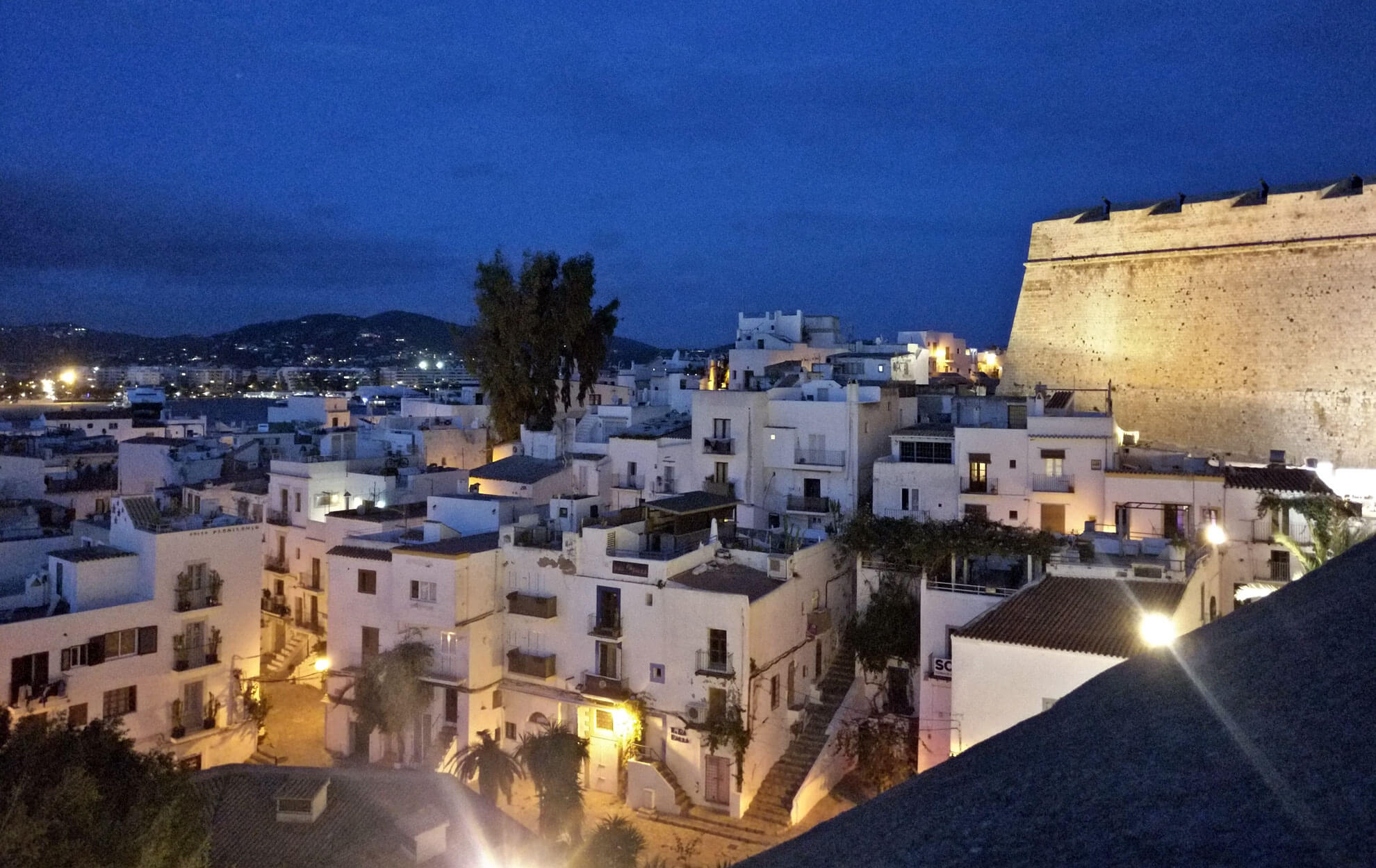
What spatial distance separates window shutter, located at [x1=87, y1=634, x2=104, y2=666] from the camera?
17.0 metres

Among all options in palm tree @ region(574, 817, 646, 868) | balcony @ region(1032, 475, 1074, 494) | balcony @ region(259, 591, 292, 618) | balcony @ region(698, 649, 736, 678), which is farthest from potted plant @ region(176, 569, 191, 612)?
balcony @ region(1032, 475, 1074, 494)

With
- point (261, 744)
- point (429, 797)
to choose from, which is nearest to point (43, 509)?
point (261, 744)

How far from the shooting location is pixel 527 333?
106 ft

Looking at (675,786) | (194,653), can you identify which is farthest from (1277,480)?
(194,653)

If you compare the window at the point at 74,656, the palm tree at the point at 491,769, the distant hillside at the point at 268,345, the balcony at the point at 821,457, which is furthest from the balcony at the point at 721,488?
the distant hillside at the point at 268,345

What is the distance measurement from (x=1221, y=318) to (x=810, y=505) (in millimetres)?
13929

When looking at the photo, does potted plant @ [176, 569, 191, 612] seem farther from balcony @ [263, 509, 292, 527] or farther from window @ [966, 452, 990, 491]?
window @ [966, 452, 990, 491]

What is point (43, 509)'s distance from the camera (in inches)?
1041

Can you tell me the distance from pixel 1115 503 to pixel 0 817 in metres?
20.0

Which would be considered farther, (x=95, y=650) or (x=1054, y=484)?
(x=1054, y=484)

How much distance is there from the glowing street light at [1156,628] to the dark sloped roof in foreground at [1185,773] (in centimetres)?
679

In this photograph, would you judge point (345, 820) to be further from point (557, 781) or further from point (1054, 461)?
point (1054, 461)

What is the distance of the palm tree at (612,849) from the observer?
46.0ft

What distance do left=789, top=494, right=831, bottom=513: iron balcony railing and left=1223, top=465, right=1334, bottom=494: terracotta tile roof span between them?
9.31 metres
